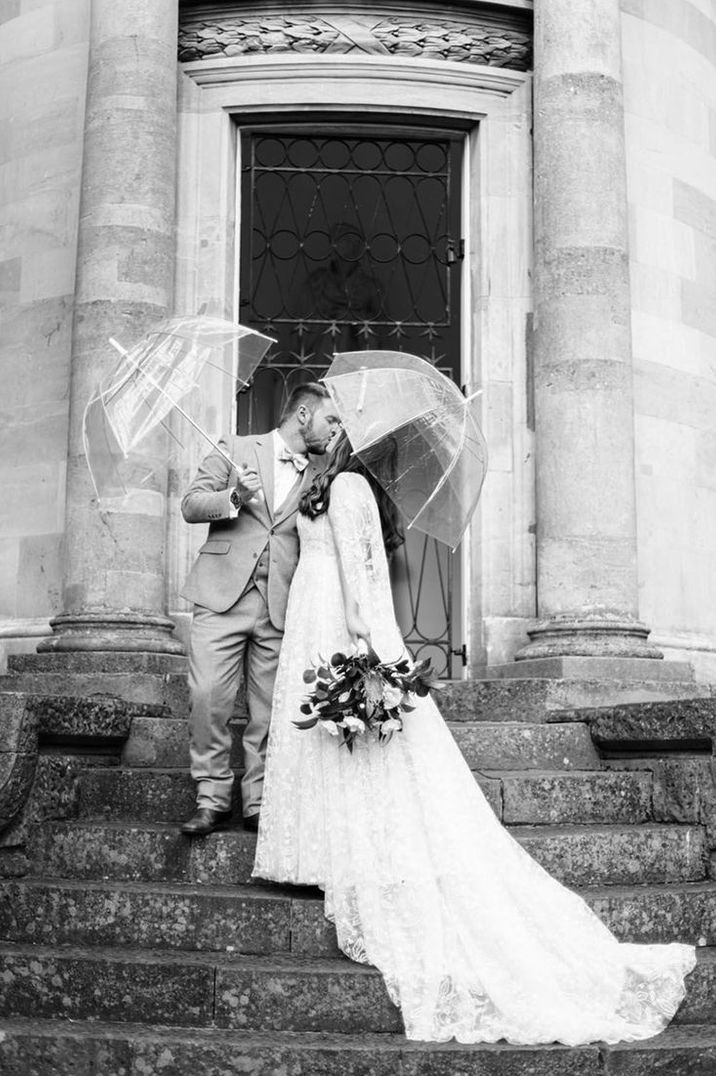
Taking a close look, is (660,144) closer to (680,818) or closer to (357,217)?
(357,217)

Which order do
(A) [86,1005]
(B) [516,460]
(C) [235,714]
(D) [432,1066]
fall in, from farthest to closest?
(B) [516,460] → (C) [235,714] → (A) [86,1005] → (D) [432,1066]

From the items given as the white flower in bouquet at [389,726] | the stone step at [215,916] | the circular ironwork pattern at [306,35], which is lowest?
the stone step at [215,916]

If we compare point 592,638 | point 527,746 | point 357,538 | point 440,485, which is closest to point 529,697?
point 527,746

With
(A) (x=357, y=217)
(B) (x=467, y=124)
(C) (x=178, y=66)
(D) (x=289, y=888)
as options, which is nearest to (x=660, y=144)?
(B) (x=467, y=124)

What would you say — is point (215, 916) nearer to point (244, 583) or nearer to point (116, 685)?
point (244, 583)

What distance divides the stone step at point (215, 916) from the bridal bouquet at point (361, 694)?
2.30 ft

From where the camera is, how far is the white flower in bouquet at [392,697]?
5.62 metres

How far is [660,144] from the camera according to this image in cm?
1046

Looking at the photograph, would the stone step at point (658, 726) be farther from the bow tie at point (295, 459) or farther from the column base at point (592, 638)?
the bow tie at point (295, 459)

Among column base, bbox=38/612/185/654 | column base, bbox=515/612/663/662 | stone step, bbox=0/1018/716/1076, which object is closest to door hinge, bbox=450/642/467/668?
column base, bbox=515/612/663/662

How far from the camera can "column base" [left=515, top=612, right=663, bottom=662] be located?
880cm

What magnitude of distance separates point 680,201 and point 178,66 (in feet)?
12.0

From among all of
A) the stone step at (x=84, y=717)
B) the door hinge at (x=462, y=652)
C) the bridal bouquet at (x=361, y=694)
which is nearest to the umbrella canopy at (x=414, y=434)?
the bridal bouquet at (x=361, y=694)

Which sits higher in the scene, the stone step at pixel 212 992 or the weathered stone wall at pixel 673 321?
the weathered stone wall at pixel 673 321
